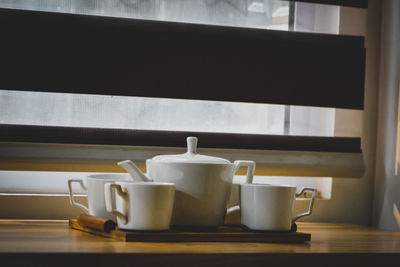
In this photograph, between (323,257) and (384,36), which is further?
(384,36)

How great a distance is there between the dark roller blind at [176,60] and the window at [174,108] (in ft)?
0.22

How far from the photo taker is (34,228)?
1.03 m

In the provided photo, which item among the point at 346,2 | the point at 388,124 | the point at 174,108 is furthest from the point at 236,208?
the point at 346,2

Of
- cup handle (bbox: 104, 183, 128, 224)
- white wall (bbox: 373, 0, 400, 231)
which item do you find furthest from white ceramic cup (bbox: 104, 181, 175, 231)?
white wall (bbox: 373, 0, 400, 231)

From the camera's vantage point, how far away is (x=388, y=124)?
139 centimetres

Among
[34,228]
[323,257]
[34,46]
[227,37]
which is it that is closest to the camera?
[323,257]

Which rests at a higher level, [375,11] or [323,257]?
[375,11]

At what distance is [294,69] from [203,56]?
0.85 feet

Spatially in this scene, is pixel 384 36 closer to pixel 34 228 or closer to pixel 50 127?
pixel 50 127

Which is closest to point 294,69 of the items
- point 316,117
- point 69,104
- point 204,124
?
point 316,117

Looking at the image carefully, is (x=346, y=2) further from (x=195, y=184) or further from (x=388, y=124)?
(x=195, y=184)

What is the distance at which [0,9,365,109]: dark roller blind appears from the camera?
4.00 ft

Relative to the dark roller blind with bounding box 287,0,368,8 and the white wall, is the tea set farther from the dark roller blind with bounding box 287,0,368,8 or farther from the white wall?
the dark roller blind with bounding box 287,0,368,8

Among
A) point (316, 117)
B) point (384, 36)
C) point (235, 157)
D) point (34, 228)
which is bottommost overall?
point (34, 228)
